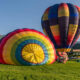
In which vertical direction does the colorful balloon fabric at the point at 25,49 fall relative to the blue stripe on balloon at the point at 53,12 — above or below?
below

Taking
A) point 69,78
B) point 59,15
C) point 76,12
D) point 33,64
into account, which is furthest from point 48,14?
point 69,78

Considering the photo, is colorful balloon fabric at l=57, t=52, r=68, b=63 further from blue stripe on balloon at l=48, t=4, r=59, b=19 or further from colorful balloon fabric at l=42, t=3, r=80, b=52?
blue stripe on balloon at l=48, t=4, r=59, b=19

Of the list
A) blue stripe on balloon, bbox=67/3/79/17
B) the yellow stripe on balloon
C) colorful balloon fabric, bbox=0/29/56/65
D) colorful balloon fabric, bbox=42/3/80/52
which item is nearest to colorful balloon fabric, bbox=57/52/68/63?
colorful balloon fabric, bbox=0/29/56/65

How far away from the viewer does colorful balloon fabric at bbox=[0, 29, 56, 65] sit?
48.7ft

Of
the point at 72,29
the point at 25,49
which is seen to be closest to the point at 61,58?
the point at 25,49

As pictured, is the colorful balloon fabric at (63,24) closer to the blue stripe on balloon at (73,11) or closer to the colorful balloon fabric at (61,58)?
the blue stripe on balloon at (73,11)

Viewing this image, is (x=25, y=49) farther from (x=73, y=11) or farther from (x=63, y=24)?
(x=73, y=11)

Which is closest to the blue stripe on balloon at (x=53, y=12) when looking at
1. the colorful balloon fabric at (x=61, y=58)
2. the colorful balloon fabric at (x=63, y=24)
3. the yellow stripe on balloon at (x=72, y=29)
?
the colorful balloon fabric at (x=63, y=24)

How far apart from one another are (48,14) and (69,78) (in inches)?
791

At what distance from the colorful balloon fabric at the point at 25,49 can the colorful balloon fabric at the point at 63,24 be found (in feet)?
38.1

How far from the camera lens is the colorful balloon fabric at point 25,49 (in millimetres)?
14836

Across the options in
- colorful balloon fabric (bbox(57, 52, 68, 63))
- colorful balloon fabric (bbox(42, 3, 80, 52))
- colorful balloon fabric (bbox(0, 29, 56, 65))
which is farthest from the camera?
colorful balloon fabric (bbox(42, 3, 80, 52))

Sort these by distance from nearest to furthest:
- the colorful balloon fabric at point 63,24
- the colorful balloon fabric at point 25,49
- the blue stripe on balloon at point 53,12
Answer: the colorful balloon fabric at point 25,49
the colorful balloon fabric at point 63,24
the blue stripe on balloon at point 53,12

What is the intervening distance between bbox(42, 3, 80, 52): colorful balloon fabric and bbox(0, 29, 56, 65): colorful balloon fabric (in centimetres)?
1162
